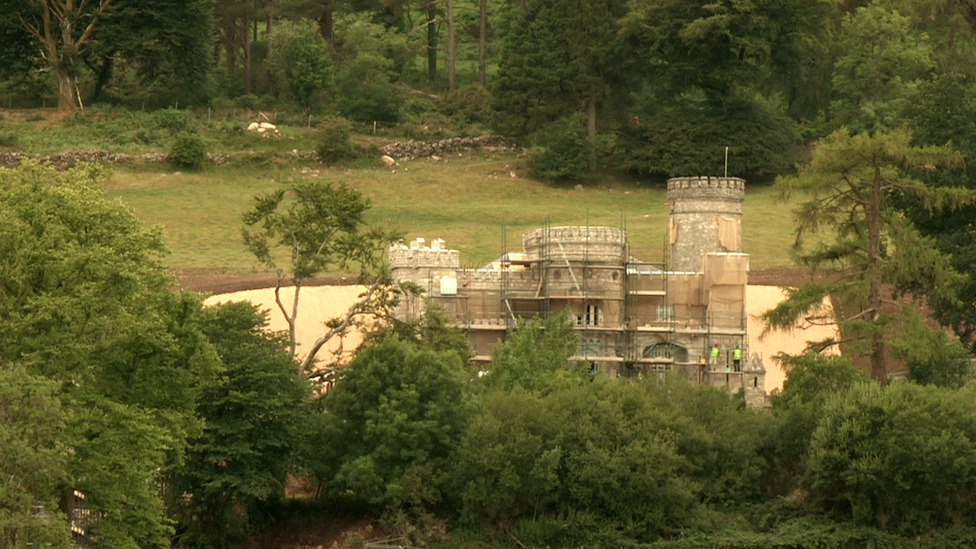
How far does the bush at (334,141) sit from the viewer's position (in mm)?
97375

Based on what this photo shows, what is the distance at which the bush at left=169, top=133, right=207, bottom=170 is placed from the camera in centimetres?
9469

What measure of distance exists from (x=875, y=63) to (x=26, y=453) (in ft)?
215

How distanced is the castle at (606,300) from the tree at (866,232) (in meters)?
4.84

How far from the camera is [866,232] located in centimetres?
6272

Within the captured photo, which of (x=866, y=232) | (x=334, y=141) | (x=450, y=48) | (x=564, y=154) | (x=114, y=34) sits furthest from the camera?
(x=450, y=48)


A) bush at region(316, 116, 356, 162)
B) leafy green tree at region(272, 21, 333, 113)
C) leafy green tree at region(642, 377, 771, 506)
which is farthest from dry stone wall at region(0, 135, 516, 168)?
leafy green tree at region(642, 377, 771, 506)

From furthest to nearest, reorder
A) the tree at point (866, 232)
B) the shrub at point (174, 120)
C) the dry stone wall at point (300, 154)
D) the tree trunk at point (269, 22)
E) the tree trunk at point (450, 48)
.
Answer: the tree trunk at point (269, 22) → the tree trunk at point (450, 48) → the shrub at point (174, 120) → the dry stone wall at point (300, 154) → the tree at point (866, 232)

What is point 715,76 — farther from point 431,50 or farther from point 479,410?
point 479,410

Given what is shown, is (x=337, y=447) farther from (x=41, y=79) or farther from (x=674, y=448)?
(x=41, y=79)

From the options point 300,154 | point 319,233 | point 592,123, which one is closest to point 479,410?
point 319,233

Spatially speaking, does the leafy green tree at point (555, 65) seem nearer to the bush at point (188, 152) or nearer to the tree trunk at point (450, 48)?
the tree trunk at point (450, 48)

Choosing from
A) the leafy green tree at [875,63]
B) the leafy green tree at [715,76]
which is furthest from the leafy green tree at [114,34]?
the leafy green tree at [875,63]

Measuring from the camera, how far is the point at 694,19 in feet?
320

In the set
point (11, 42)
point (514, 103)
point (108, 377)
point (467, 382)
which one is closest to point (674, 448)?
point (467, 382)
